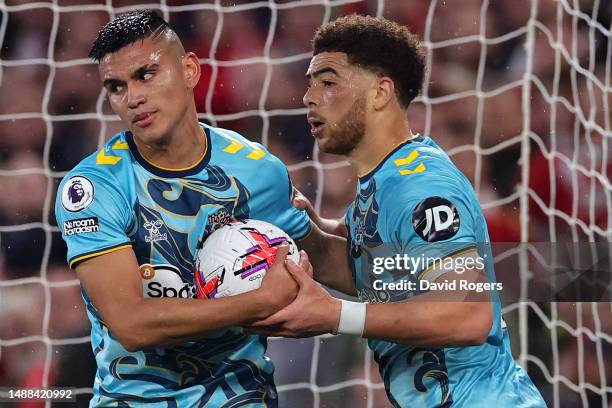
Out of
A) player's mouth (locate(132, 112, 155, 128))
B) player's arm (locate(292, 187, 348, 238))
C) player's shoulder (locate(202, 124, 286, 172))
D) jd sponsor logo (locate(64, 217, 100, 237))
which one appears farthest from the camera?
player's arm (locate(292, 187, 348, 238))

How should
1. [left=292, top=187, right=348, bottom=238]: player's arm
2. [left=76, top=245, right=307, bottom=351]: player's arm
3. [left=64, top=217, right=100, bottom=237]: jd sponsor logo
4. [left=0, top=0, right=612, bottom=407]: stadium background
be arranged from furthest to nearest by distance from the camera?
1. [left=0, top=0, right=612, bottom=407]: stadium background
2. [left=292, top=187, right=348, bottom=238]: player's arm
3. [left=64, top=217, right=100, bottom=237]: jd sponsor logo
4. [left=76, top=245, right=307, bottom=351]: player's arm

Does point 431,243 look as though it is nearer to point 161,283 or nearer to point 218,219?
point 218,219

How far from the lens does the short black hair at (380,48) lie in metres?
2.58

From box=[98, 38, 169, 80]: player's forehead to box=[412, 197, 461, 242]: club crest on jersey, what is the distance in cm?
75

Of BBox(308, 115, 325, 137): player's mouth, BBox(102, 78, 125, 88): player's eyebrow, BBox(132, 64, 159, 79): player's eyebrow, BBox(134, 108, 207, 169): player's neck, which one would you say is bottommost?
BBox(134, 108, 207, 169): player's neck

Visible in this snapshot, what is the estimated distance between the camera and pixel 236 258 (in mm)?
2232

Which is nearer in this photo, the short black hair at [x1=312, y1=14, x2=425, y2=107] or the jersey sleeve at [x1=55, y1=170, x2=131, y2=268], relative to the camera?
the jersey sleeve at [x1=55, y1=170, x2=131, y2=268]

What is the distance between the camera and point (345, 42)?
8.53 feet

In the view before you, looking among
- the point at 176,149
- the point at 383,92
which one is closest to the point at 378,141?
the point at 383,92

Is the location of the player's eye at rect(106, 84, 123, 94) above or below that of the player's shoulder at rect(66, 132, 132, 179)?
above

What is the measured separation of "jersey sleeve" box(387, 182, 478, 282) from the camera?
221 cm

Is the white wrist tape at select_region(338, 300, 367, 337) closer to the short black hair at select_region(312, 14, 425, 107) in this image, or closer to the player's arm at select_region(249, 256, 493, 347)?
the player's arm at select_region(249, 256, 493, 347)

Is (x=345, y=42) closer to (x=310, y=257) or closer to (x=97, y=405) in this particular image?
(x=310, y=257)

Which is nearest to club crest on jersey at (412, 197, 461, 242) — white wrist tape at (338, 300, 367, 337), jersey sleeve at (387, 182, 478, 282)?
jersey sleeve at (387, 182, 478, 282)
